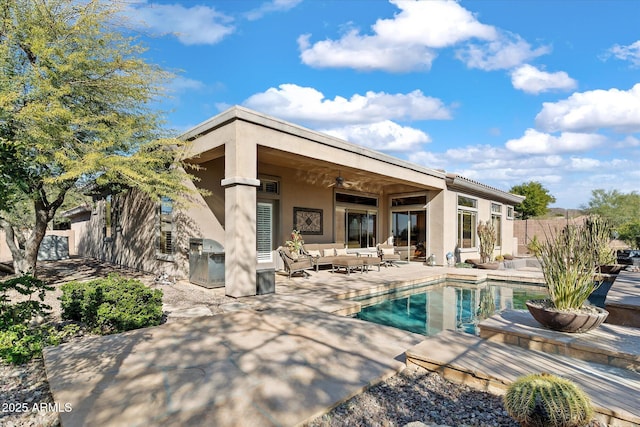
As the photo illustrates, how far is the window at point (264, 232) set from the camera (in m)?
10.6

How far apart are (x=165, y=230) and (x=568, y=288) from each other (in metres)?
9.27

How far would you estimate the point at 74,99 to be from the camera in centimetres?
676

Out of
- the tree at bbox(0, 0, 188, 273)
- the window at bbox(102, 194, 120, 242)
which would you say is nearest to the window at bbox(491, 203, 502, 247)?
the tree at bbox(0, 0, 188, 273)

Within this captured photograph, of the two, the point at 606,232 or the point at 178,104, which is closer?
the point at 178,104

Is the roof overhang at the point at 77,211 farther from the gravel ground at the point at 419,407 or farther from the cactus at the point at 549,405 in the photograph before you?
the cactus at the point at 549,405

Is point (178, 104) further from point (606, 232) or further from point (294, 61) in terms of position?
point (606, 232)

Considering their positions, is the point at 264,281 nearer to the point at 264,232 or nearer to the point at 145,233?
the point at 264,232

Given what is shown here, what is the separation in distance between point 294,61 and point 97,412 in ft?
49.2

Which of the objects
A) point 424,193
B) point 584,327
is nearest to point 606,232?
point 424,193

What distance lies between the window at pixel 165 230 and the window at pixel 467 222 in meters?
11.0

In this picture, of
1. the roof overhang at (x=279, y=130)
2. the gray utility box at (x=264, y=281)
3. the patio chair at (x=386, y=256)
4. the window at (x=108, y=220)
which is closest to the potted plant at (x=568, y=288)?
the gray utility box at (x=264, y=281)

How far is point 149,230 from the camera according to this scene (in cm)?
1045

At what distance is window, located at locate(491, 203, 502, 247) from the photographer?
17156mm

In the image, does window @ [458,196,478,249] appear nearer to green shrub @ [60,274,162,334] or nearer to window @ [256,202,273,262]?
window @ [256,202,273,262]
